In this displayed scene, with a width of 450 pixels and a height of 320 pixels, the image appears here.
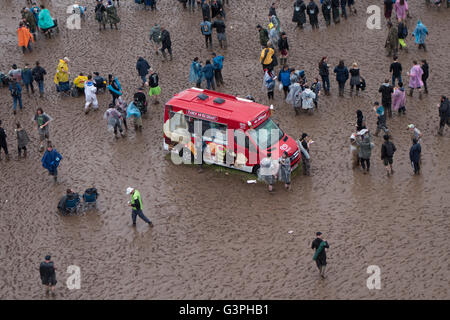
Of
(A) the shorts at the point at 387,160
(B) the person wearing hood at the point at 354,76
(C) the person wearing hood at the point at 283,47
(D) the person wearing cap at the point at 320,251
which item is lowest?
(D) the person wearing cap at the point at 320,251

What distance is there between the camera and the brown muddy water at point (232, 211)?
83.8 ft

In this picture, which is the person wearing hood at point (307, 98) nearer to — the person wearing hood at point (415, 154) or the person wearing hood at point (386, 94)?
the person wearing hood at point (386, 94)

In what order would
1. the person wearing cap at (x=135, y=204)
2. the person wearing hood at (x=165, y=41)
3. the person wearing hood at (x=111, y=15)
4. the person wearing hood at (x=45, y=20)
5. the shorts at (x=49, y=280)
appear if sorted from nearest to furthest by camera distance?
the shorts at (x=49, y=280) < the person wearing cap at (x=135, y=204) < the person wearing hood at (x=165, y=41) < the person wearing hood at (x=45, y=20) < the person wearing hood at (x=111, y=15)

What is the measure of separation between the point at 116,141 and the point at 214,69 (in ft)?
18.3

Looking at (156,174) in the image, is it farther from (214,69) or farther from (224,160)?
(214,69)

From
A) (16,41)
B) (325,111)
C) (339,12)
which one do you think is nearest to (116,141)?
(325,111)

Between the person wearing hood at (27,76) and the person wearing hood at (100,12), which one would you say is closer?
the person wearing hood at (27,76)

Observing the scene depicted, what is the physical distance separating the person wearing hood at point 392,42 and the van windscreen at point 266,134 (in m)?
9.62

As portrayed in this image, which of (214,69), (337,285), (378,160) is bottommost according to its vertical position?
(337,285)

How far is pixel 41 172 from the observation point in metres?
31.4

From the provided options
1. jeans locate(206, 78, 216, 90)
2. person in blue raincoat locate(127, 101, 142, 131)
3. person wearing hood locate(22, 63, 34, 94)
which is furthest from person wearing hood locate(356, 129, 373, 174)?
person wearing hood locate(22, 63, 34, 94)

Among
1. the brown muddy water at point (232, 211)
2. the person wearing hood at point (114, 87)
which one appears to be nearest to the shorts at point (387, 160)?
the brown muddy water at point (232, 211)

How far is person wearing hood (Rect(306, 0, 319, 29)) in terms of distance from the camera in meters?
40.1

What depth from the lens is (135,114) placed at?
32844 millimetres
